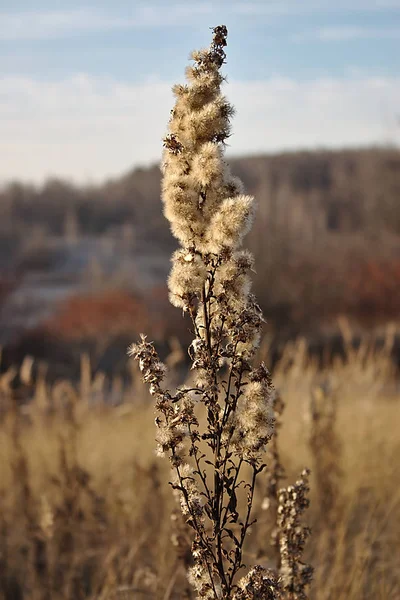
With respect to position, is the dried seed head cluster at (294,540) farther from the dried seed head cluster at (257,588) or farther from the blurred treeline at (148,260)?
the blurred treeline at (148,260)

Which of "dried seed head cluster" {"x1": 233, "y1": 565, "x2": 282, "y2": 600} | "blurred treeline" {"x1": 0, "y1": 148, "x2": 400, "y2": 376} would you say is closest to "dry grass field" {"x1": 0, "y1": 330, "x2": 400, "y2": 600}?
"dried seed head cluster" {"x1": 233, "y1": 565, "x2": 282, "y2": 600}

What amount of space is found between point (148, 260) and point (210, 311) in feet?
70.6

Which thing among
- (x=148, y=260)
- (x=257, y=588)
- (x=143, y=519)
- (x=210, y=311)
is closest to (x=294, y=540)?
(x=257, y=588)

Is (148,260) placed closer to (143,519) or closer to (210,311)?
(143,519)

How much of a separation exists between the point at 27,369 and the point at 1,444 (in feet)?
6.97

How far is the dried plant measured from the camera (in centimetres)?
117

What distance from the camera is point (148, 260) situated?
74.3ft

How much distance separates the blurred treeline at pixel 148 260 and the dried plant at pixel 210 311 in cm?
1190

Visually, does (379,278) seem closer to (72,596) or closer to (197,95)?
(72,596)

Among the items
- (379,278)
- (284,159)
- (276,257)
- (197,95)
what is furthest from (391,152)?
(197,95)

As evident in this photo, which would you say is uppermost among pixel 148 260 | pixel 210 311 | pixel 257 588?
pixel 148 260

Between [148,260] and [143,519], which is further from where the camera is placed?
[148,260]

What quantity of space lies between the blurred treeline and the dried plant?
11902 millimetres

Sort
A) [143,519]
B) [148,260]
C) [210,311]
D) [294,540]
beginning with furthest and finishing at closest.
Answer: [148,260]
[143,519]
[294,540]
[210,311]
